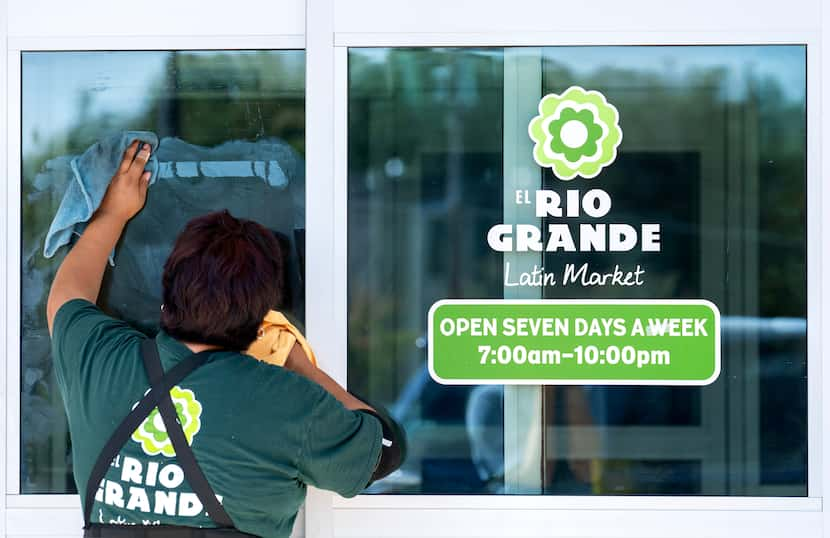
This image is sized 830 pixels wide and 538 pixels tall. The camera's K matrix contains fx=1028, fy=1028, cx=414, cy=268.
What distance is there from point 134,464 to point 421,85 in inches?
52.5

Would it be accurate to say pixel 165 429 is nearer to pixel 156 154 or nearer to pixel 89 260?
pixel 89 260

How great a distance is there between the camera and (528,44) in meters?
2.85

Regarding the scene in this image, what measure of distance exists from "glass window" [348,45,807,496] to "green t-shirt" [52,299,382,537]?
0.66 m

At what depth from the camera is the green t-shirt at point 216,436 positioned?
2123mm

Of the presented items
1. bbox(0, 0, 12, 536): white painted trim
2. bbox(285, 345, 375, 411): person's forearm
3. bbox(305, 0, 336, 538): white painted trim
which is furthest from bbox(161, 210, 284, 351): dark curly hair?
bbox(0, 0, 12, 536): white painted trim

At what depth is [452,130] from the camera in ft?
9.46

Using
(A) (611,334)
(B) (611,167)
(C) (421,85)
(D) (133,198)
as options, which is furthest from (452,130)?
(D) (133,198)

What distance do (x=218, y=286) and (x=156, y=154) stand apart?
0.90 meters

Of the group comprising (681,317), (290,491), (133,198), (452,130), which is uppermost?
(452,130)

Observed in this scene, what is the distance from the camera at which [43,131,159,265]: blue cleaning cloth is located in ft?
9.21
